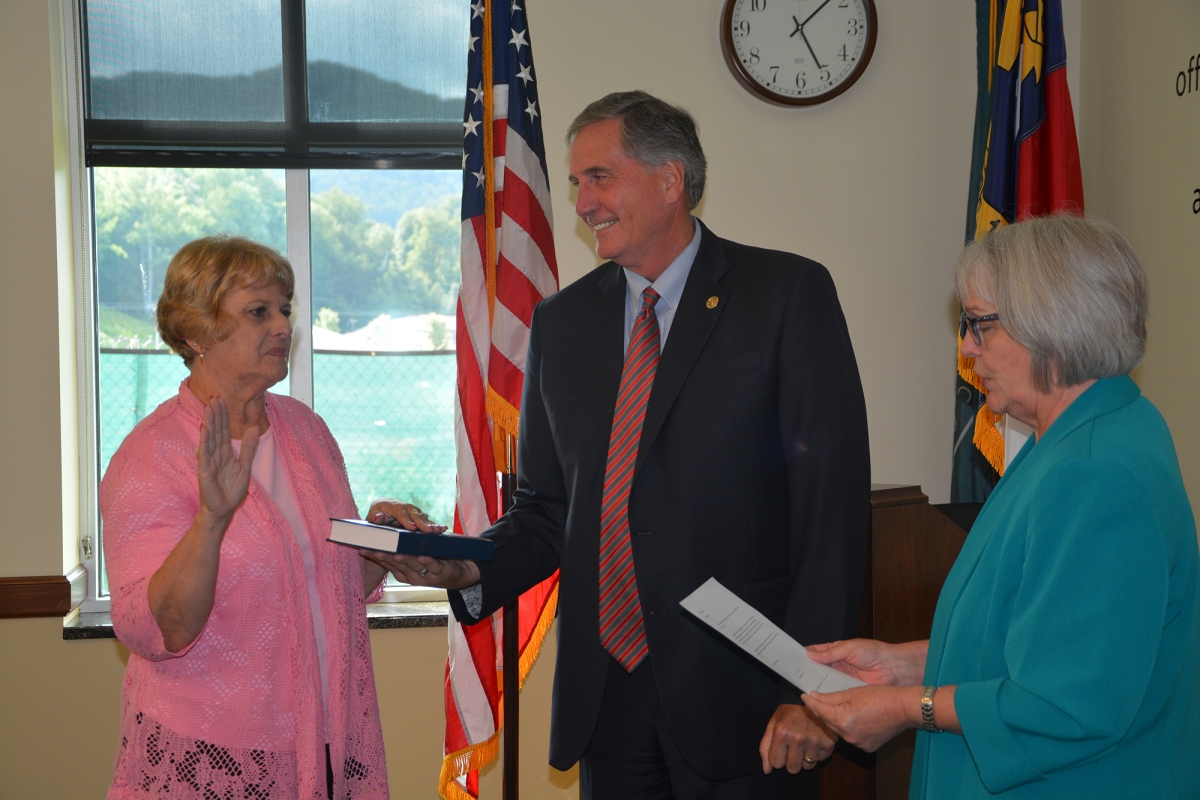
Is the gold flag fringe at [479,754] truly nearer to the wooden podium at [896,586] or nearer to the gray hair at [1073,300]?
the wooden podium at [896,586]

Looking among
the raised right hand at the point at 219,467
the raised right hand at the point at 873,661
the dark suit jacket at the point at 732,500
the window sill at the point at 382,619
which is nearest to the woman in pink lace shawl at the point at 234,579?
the raised right hand at the point at 219,467

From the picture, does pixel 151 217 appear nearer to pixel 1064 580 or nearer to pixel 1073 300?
pixel 1073 300

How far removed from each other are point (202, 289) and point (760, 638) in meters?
1.32

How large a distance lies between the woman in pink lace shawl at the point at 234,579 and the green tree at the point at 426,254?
175 cm

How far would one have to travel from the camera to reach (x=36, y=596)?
334 centimetres

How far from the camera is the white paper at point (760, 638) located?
1.41m

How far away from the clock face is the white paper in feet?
8.60

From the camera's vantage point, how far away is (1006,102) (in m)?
3.05

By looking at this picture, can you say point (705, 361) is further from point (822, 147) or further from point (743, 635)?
point (822, 147)

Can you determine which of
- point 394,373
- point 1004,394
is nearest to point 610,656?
point 1004,394

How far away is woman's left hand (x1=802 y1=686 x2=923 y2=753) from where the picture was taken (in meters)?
1.31

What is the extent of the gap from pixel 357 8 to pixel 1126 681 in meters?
3.53

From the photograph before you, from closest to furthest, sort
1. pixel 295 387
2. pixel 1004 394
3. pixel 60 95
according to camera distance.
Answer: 1. pixel 1004 394
2. pixel 60 95
3. pixel 295 387

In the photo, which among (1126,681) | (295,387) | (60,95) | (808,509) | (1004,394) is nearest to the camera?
(1126,681)
